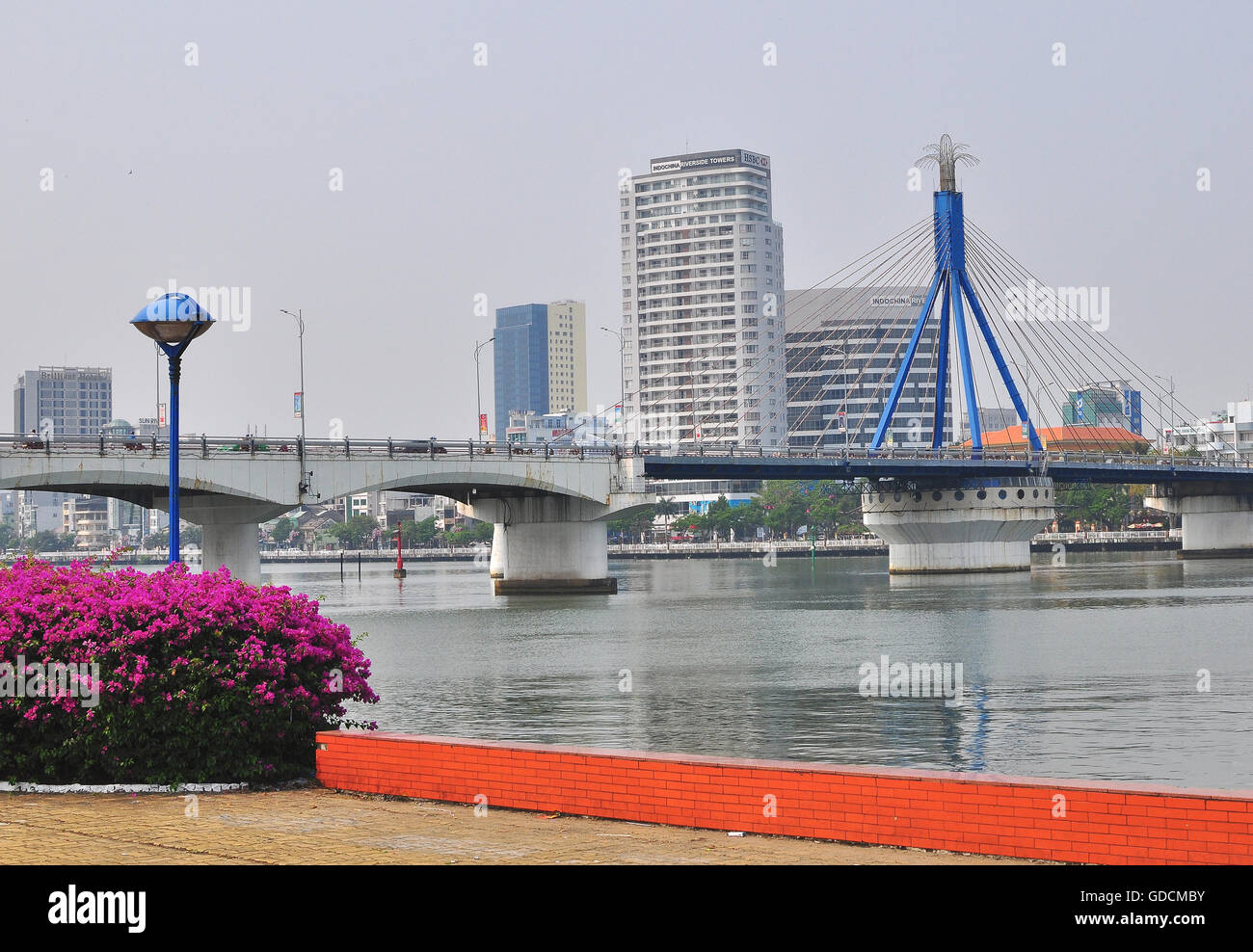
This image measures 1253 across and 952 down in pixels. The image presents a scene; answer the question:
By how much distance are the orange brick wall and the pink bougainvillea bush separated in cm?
86

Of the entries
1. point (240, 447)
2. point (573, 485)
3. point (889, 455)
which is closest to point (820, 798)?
point (240, 447)

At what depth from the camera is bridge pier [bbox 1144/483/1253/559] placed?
433 ft

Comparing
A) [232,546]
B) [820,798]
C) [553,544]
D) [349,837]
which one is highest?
[232,546]

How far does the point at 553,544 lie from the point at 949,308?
32078 mm

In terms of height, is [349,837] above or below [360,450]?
below

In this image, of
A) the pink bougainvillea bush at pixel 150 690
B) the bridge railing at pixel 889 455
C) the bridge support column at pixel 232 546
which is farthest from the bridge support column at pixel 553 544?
the pink bougainvillea bush at pixel 150 690

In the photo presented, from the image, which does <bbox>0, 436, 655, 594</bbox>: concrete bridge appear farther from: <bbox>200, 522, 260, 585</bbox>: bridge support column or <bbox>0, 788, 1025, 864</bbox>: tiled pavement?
<bbox>0, 788, 1025, 864</bbox>: tiled pavement

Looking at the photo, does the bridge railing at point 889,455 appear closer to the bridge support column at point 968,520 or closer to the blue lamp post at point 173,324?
the bridge support column at point 968,520

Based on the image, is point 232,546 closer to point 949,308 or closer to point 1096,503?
point 949,308

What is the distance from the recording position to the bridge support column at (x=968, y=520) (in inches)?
4259

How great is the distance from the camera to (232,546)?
70.1m

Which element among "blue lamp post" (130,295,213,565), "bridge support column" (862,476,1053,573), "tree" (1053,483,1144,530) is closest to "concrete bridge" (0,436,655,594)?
"bridge support column" (862,476,1053,573)

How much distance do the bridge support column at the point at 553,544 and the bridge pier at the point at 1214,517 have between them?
6622 centimetres
